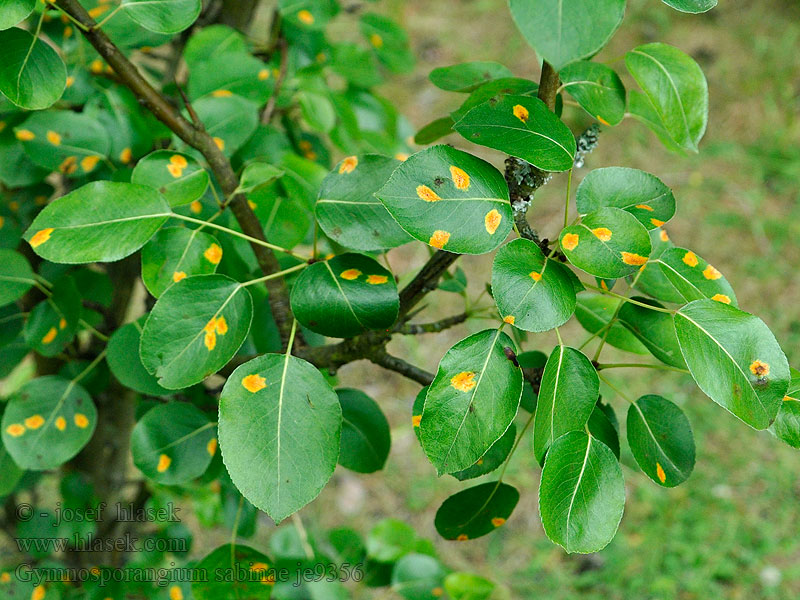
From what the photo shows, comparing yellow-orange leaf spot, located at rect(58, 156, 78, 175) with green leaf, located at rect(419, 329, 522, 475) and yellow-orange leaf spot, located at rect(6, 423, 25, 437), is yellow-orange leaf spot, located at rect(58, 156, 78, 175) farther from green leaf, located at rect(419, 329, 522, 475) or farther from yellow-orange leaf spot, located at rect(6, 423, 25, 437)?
green leaf, located at rect(419, 329, 522, 475)

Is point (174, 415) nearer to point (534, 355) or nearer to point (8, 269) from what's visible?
point (8, 269)

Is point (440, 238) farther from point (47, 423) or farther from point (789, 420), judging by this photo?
point (47, 423)

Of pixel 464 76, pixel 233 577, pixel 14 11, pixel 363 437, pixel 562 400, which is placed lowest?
pixel 233 577

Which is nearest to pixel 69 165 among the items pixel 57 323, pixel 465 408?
pixel 57 323

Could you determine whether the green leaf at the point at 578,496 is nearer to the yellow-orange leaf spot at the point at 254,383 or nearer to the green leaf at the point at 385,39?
the yellow-orange leaf spot at the point at 254,383

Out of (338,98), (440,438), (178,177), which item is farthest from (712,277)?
(338,98)
